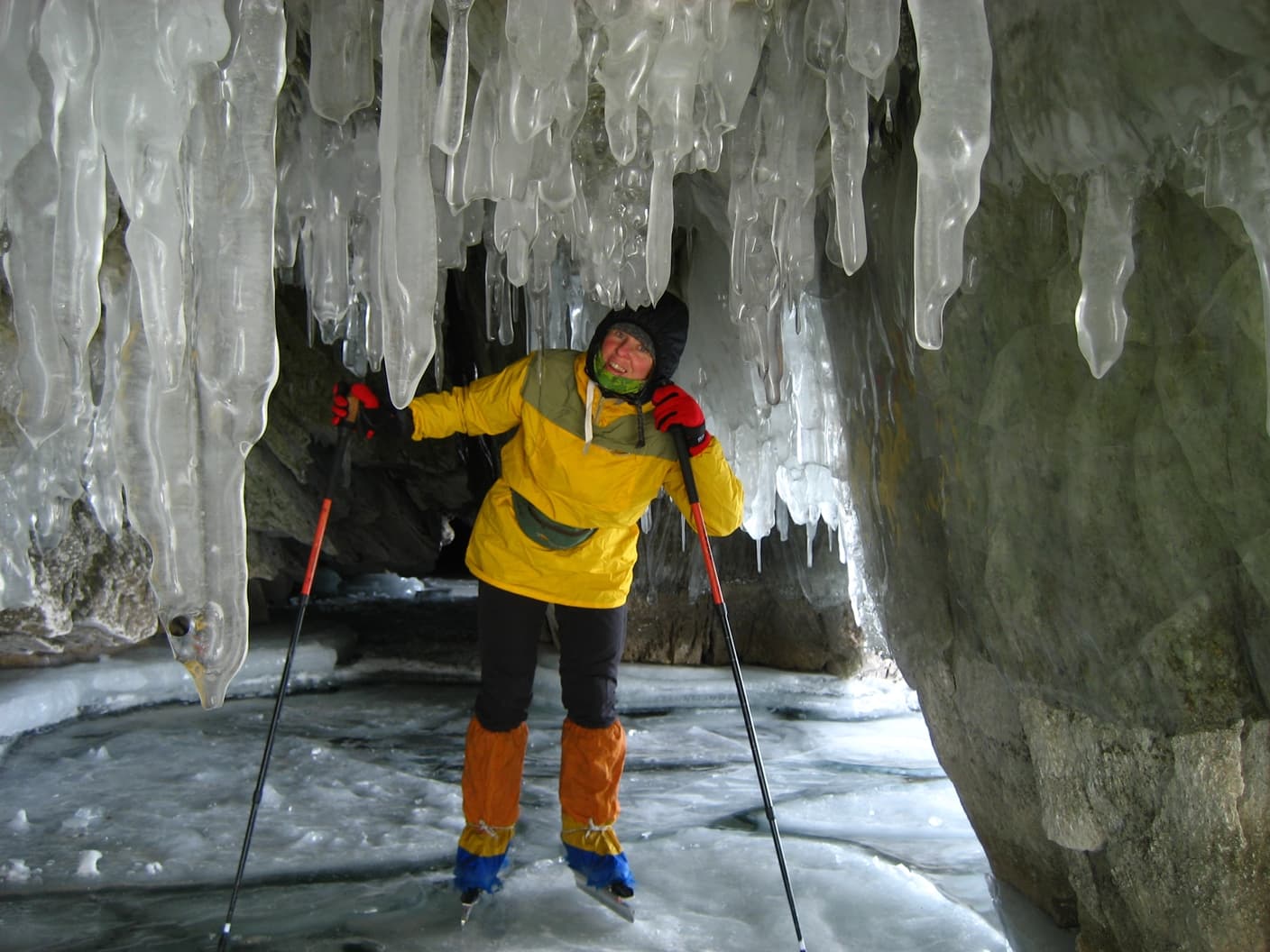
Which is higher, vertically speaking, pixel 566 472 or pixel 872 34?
pixel 872 34

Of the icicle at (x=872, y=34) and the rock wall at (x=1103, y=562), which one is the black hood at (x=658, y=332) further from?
the icicle at (x=872, y=34)

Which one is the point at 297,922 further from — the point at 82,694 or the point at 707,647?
the point at 707,647

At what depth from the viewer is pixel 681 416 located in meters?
2.53

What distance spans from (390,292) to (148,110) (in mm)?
447

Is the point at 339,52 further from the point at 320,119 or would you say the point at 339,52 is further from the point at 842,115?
the point at 842,115

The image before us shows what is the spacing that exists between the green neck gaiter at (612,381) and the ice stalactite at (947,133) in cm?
112

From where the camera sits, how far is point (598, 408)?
2584 mm

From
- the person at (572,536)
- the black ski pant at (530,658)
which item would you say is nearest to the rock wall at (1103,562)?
the person at (572,536)

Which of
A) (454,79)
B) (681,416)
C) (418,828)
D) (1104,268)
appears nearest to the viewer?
(1104,268)

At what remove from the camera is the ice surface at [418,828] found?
2352 mm

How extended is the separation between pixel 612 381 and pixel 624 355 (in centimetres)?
8

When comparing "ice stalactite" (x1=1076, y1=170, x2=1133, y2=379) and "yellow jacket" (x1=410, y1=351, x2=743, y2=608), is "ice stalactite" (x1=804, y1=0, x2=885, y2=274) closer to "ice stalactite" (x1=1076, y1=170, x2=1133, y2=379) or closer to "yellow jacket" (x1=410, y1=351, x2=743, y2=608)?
"ice stalactite" (x1=1076, y1=170, x2=1133, y2=379)

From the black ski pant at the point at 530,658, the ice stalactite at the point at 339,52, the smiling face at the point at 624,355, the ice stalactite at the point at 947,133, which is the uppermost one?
the ice stalactite at the point at 339,52

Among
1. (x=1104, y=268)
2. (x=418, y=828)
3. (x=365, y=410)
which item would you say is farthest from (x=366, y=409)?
(x=1104, y=268)
